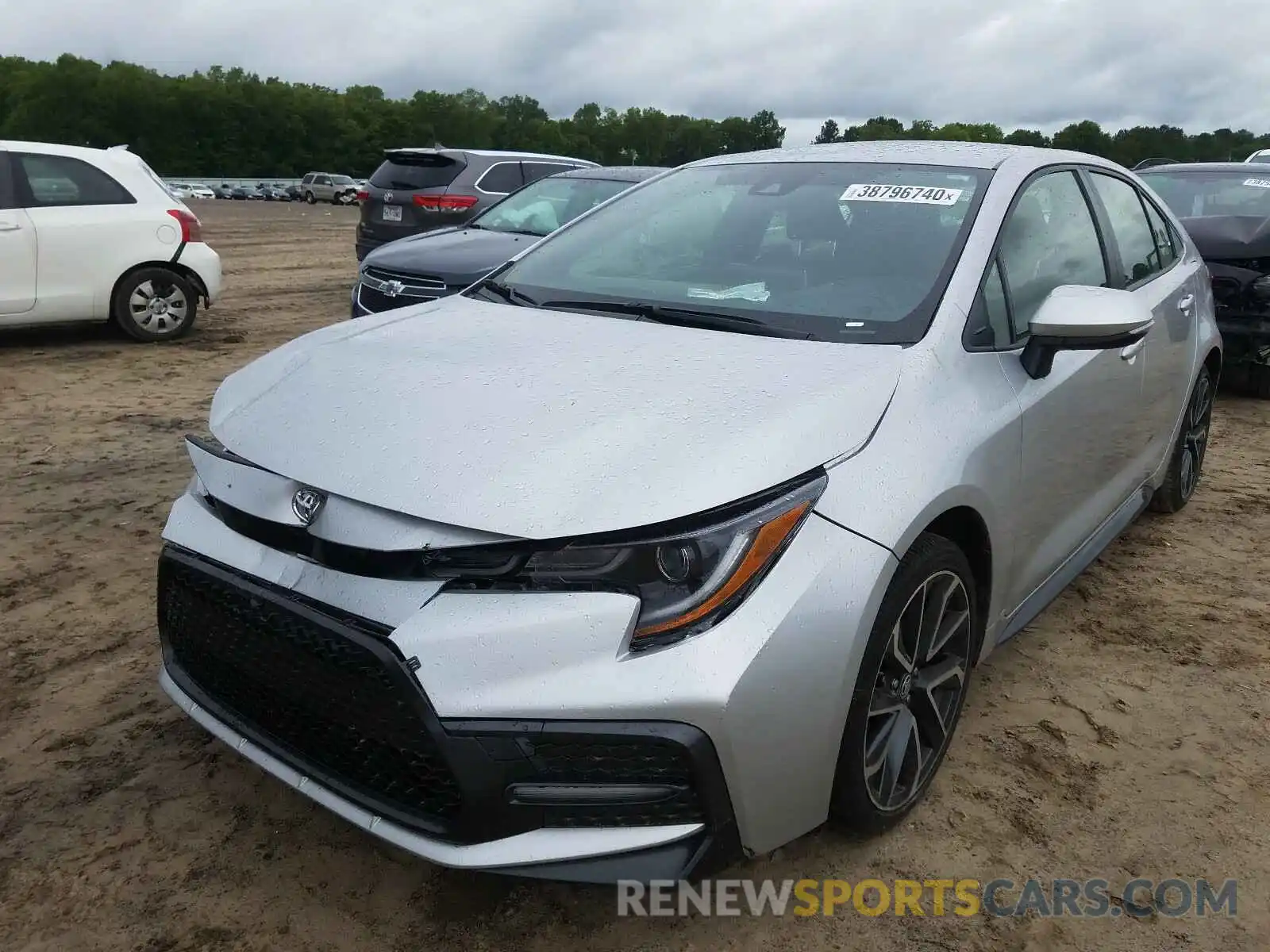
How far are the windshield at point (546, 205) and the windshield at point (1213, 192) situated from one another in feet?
13.9

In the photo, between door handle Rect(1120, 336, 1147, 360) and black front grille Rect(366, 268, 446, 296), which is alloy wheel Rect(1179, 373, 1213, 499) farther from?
black front grille Rect(366, 268, 446, 296)

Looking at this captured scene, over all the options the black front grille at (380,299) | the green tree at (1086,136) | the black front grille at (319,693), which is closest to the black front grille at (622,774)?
the black front grille at (319,693)

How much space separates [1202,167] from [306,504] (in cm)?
850

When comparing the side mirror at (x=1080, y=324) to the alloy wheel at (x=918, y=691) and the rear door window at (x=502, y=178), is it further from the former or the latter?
the rear door window at (x=502, y=178)

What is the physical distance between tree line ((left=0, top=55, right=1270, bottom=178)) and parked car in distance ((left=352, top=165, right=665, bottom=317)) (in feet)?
244

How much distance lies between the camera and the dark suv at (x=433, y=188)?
1002 cm

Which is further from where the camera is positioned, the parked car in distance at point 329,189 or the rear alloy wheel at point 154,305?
the parked car in distance at point 329,189

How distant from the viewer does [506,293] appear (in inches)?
128

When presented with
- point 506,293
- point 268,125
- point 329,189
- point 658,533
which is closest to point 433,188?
point 506,293

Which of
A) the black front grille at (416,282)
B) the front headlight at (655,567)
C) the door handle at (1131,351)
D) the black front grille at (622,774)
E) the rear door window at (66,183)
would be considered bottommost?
the black front grille at (622,774)

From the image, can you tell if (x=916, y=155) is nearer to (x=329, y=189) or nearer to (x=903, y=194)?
(x=903, y=194)

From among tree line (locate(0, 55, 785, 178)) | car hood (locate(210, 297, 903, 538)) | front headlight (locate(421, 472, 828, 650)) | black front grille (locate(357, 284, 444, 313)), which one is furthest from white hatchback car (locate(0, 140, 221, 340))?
tree line (locate(0, 55, 785, 178))

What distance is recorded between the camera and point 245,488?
2.21 metres

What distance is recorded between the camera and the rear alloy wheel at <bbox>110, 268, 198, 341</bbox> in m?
8.32
